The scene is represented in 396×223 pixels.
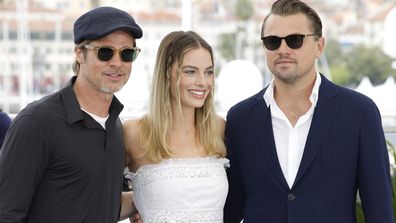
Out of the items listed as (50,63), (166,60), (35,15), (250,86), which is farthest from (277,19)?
(35,15)

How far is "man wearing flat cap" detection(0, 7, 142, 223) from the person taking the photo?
197 centimetres

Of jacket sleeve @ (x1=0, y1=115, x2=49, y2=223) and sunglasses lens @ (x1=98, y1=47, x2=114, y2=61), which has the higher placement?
sunglasses lens @ (x1=98, y1=47, x2=114, y2=61)

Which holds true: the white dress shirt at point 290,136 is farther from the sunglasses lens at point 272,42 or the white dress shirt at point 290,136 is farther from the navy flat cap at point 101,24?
the navy flat cap at point 101,24

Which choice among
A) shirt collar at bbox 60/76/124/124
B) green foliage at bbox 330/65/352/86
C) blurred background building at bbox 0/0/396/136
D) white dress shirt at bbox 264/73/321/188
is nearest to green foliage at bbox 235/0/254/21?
blurred background building at bbox 0/0/396/136

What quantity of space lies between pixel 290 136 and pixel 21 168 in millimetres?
980

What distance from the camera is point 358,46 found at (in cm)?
2455

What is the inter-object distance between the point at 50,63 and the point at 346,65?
981 cm

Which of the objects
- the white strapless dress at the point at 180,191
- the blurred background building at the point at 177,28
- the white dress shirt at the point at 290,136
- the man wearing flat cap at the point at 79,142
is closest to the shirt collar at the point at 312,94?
the white dress shirt at the point at 290,136

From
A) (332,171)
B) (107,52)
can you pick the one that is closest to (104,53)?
(107,52)

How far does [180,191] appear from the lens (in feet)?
8.27

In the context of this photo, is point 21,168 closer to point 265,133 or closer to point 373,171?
point 265,133

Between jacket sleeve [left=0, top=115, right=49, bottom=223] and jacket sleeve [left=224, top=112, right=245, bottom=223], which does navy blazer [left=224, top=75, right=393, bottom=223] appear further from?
jacket sleeve [left=0, top=115, right=49, bottom=223]

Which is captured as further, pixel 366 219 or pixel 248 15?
pixel 248 15

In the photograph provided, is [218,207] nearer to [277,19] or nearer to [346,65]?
[277,19]
